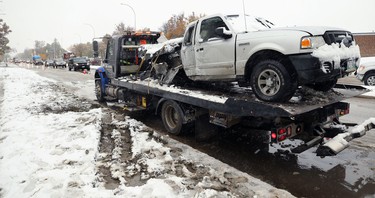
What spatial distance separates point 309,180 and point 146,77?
17.1ft

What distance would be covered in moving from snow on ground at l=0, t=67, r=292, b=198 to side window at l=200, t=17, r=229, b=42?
2.27 meters

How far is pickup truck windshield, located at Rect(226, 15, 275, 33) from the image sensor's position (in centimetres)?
524

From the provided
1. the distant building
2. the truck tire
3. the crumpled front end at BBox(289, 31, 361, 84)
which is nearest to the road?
the truck tire

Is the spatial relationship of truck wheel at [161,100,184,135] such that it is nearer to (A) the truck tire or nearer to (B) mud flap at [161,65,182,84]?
(B) mud flap at [161,65,182,84]

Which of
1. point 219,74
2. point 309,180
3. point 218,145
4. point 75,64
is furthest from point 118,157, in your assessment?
point 75,64

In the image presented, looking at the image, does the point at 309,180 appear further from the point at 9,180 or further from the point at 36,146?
the point at 36,146

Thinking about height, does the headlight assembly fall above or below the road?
above

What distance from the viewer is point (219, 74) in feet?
17.9

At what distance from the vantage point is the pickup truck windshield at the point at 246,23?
5.24 meters

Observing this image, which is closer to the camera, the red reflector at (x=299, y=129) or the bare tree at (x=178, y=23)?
the red reflector at (x=299, y=129)

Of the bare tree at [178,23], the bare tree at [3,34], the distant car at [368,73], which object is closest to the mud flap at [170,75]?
the distant car at [368,73]

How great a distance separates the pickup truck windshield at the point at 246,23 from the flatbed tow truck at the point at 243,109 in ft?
4.11

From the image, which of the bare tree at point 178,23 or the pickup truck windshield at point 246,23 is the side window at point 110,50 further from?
the bare tree at point 178,23

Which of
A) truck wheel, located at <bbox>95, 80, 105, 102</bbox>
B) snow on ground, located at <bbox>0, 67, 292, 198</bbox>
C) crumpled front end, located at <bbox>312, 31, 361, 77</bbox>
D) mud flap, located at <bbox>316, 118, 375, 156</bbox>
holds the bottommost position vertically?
snow on ground, located at <bbox>0, 67, 292, 198</bbox>
